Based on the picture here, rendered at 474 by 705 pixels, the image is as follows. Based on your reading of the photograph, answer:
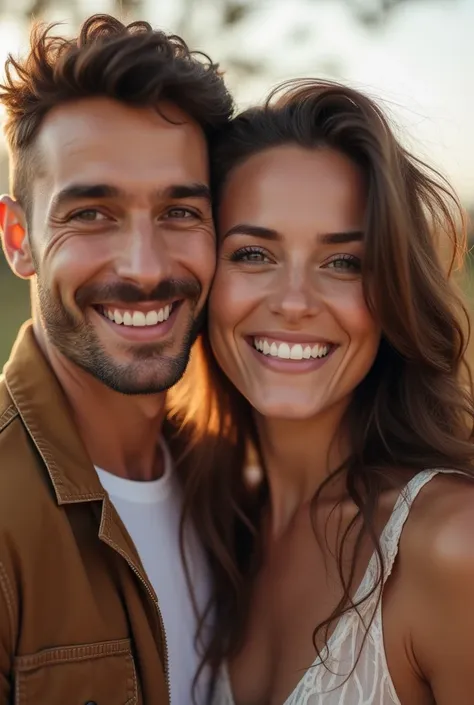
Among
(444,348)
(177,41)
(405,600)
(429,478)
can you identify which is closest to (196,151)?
(177,41)

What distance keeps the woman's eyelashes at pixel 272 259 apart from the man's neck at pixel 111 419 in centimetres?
56

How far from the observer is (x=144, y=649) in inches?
103

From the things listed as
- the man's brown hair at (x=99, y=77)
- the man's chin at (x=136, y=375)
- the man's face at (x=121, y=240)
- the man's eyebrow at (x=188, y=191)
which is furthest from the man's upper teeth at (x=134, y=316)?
the man's brown hair at (x=99, y=77)

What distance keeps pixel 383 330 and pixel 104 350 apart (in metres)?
0.86

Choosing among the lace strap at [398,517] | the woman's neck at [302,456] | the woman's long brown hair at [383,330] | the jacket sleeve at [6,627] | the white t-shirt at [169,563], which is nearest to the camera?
the jacket sleeve at [6,627]

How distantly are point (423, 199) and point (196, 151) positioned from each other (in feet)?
2.42

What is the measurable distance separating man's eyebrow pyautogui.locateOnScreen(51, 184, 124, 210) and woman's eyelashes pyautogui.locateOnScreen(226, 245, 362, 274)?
408mm

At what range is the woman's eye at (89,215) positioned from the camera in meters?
2.87

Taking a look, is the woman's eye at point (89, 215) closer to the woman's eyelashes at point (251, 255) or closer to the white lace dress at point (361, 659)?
the woman's eyelashes at point (251, 255)

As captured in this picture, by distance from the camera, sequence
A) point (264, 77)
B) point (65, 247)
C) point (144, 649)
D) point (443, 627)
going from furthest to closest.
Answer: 1. point (264, 77)
2. point (65, 247)
3. point (144, 649)
4. point (443, 627)

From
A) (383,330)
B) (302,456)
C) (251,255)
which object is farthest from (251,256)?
(302,456)

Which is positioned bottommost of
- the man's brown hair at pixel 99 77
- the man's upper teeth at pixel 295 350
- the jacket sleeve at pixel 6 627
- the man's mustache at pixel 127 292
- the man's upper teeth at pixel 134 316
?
the jacket sleeve at pixel 6 627

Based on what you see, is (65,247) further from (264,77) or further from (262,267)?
(264,77)

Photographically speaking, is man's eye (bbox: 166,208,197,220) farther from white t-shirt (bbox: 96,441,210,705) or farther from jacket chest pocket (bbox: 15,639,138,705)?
jacket chest pocket (bbox: 15,639,138,705)
